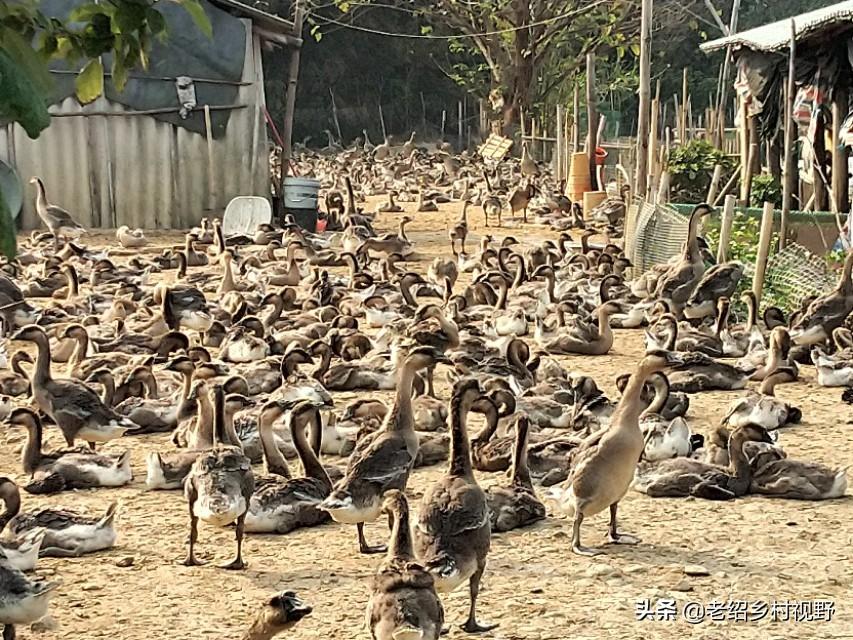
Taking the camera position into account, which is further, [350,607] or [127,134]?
[127,134]

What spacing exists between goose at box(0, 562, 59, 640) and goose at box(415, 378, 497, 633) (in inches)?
71.7

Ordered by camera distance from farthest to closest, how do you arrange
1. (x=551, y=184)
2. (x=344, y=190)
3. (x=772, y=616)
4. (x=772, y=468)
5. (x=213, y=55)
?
(x=344, y=190) → (x=551, y=184) → (x=213, y=55) → (x=772, y=468) → (x=772, y=616)

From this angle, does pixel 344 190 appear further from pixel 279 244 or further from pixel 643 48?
pixel 643 48

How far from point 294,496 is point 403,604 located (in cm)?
300

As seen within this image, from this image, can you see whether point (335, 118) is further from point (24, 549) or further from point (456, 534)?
point (456, 534)

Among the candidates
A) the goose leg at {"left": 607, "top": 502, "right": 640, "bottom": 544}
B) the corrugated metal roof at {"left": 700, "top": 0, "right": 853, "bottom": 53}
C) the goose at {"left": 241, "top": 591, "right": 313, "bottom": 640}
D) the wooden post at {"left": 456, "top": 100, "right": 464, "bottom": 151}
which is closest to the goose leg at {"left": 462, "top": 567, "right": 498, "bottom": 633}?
the goose leg at {"left": 607, "top": 502, "right": 640, "bottom": 544}

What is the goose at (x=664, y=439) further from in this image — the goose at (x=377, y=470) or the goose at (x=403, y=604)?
the goose at (x=403, y=604)

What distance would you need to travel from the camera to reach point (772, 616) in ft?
22.3

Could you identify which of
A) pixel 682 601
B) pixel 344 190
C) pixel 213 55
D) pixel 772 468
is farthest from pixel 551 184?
pixel 682 601

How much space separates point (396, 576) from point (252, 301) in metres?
11.7

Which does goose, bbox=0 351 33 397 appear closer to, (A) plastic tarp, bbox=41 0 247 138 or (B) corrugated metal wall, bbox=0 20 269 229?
(B) corrugated metal wall, bbox=0 20 269 229

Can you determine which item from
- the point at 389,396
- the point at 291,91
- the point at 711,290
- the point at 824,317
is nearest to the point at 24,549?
the point at 389,396

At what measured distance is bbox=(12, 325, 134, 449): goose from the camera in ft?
32.7

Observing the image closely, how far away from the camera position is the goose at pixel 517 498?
8.19 m
